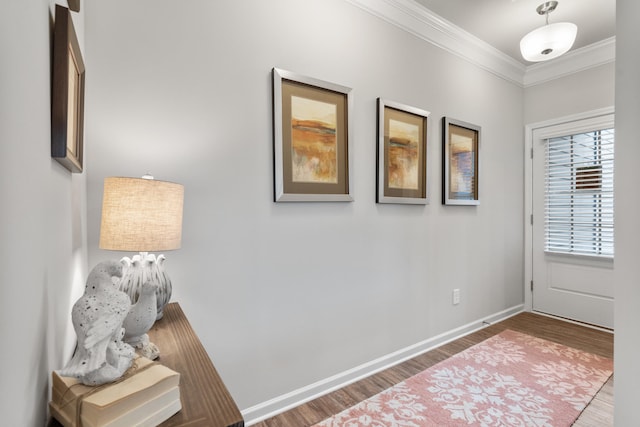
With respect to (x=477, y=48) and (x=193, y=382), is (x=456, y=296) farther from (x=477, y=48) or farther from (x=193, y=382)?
(x=193, y=382)

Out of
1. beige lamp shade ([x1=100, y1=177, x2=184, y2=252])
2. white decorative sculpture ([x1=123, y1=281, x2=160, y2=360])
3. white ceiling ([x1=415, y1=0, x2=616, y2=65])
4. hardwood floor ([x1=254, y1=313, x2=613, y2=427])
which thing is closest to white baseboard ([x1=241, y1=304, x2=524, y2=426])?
hardwood floor ([x1=254, y1=313, x2=613, y2=427])

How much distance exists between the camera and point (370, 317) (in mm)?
2229

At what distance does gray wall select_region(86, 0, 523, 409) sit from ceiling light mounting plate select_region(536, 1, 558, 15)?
725mm

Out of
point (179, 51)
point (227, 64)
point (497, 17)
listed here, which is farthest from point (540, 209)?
point (179, 51)

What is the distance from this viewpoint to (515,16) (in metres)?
2.55

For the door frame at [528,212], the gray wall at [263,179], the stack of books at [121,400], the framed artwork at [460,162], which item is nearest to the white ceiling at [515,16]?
the gray wall at [263,179]

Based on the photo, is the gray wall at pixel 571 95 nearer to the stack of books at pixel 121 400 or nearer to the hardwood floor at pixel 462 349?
the hardwood floor at pixel 462 349

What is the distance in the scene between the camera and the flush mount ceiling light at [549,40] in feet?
6.95

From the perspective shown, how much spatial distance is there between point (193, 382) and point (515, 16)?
10.8 ft

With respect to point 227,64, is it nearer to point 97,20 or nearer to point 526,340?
point 97,20

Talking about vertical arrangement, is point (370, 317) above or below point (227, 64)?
below

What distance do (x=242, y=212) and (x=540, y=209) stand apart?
3366mm

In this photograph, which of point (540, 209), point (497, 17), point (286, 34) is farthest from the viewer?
point (540, 209)

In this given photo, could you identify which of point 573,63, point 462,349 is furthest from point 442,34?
point 462,349
